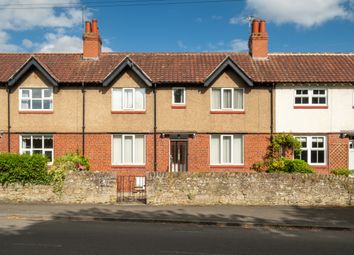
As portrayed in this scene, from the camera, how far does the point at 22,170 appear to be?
17312 millimetres

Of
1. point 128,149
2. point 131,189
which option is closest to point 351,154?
point 131,189

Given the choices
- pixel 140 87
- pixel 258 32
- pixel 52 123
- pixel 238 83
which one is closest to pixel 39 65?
pixel 52 123

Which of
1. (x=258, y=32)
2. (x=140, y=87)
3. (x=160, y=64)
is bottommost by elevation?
(x=140, y=87)

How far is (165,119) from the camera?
894 inches

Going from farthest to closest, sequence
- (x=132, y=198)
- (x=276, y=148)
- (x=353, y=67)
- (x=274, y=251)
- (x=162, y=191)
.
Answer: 1. (x=353, y=67)
2. (x=276, y=148)
3. (x=132, y=198)
4. (x=162, y=191)
5. (x=274, y=251)

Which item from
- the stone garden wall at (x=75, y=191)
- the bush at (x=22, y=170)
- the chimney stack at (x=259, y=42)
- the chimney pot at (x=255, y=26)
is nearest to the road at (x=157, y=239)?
the stone garden wall at (x=75, y=191)

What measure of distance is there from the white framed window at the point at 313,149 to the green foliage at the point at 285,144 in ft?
2.09

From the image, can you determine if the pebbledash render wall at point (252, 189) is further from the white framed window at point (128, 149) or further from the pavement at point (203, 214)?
the white framed window at point (128, 149)

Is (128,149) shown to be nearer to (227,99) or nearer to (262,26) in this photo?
(227,99)

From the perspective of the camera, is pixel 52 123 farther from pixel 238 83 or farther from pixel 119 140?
pixel 238 83

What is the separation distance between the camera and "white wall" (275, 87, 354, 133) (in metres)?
22.5

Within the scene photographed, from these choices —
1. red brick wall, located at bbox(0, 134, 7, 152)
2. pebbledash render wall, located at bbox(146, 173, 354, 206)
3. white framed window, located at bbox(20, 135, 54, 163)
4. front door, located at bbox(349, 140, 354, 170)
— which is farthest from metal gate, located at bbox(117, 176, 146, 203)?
front door, located at bbox(349, 140, 354, 170)

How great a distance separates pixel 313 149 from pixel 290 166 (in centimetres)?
314

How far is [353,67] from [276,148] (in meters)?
6.83
